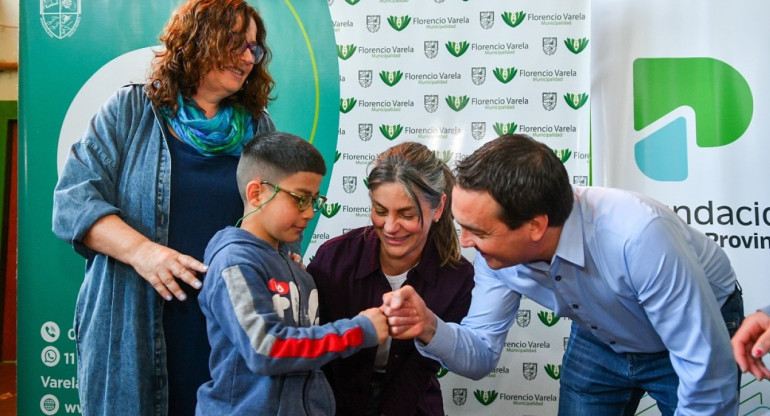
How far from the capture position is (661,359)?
81.6 inches

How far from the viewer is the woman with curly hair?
70.9 inches

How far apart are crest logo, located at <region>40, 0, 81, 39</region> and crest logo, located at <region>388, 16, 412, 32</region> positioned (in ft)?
5.77

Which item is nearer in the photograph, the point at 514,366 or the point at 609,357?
the point at 609,357

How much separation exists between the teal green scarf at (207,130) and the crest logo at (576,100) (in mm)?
2097

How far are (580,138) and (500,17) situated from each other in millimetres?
786

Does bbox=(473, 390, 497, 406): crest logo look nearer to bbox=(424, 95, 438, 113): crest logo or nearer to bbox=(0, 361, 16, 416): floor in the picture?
bbox=(424, 95, 438, 113): crest logo

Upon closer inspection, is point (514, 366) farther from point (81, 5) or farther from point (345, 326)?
point (81, 5)

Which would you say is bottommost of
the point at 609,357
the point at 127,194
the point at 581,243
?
the point at 609,357

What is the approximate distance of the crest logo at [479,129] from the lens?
3605 millimetres

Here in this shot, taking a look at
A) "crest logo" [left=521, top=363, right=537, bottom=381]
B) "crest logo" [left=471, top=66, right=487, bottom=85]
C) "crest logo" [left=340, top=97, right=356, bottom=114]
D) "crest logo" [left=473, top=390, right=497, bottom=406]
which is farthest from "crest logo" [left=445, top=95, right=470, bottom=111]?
"crest logo" [left=473, top=390, right=497, bottom=406]

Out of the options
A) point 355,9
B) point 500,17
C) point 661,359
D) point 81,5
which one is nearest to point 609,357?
point 661,359

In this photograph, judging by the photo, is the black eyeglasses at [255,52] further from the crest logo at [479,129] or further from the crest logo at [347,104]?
the crest logo at [479,129]

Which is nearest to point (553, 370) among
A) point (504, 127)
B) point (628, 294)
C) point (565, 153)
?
point (565, 153)

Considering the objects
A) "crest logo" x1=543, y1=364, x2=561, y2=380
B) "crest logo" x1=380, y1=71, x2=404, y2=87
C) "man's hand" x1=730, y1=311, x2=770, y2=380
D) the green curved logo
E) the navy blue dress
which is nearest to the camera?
"man's hand" x1=730, y1=311, x2=770, y2=380
